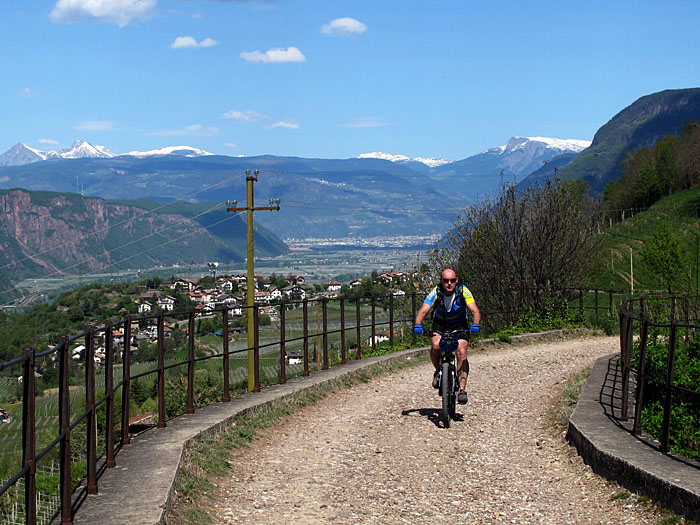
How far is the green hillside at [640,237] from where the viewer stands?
6083 centimetres

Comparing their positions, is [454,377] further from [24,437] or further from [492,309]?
[492,309]

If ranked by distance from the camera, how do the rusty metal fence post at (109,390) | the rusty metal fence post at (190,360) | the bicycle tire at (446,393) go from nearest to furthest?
the rusty metal fence post at (109,390)
the rusty metal fence post at (190,360)
the bicycle tire at (446,393)

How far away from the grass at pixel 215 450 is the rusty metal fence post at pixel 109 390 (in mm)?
626

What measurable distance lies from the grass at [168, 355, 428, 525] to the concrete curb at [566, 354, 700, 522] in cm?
339

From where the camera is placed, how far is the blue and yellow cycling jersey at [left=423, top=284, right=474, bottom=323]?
10836 mm

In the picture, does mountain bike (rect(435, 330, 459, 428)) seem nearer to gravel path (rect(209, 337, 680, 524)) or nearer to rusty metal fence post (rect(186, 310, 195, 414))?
gravel path (rect(209, 337, 680, 524))

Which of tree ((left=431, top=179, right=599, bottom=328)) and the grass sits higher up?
tree ((left=431, top=179, right=599, bottom=328))

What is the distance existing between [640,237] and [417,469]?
235 feet

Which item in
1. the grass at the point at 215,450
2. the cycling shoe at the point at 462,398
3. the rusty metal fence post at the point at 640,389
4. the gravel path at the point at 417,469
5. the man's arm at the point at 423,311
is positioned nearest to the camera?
the grass at the point at 215,450

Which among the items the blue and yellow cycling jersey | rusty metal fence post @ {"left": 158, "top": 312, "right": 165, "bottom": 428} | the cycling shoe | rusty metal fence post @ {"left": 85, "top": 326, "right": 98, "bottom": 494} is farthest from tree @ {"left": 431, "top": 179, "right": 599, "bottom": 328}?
rusty metal fence post @ {"left": 85, "top": 326, "right": 98, "bottom": 494}

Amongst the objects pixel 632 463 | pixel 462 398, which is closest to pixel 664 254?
pixel 462 398

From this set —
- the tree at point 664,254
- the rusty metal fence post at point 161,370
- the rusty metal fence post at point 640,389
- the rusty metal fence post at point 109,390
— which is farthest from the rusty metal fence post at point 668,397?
the tree at point 664,254

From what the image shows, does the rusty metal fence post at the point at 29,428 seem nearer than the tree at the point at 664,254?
Yes

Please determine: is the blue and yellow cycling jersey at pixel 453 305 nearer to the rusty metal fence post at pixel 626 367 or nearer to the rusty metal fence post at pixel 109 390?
the rusty metal fence post at pixel 626 367
